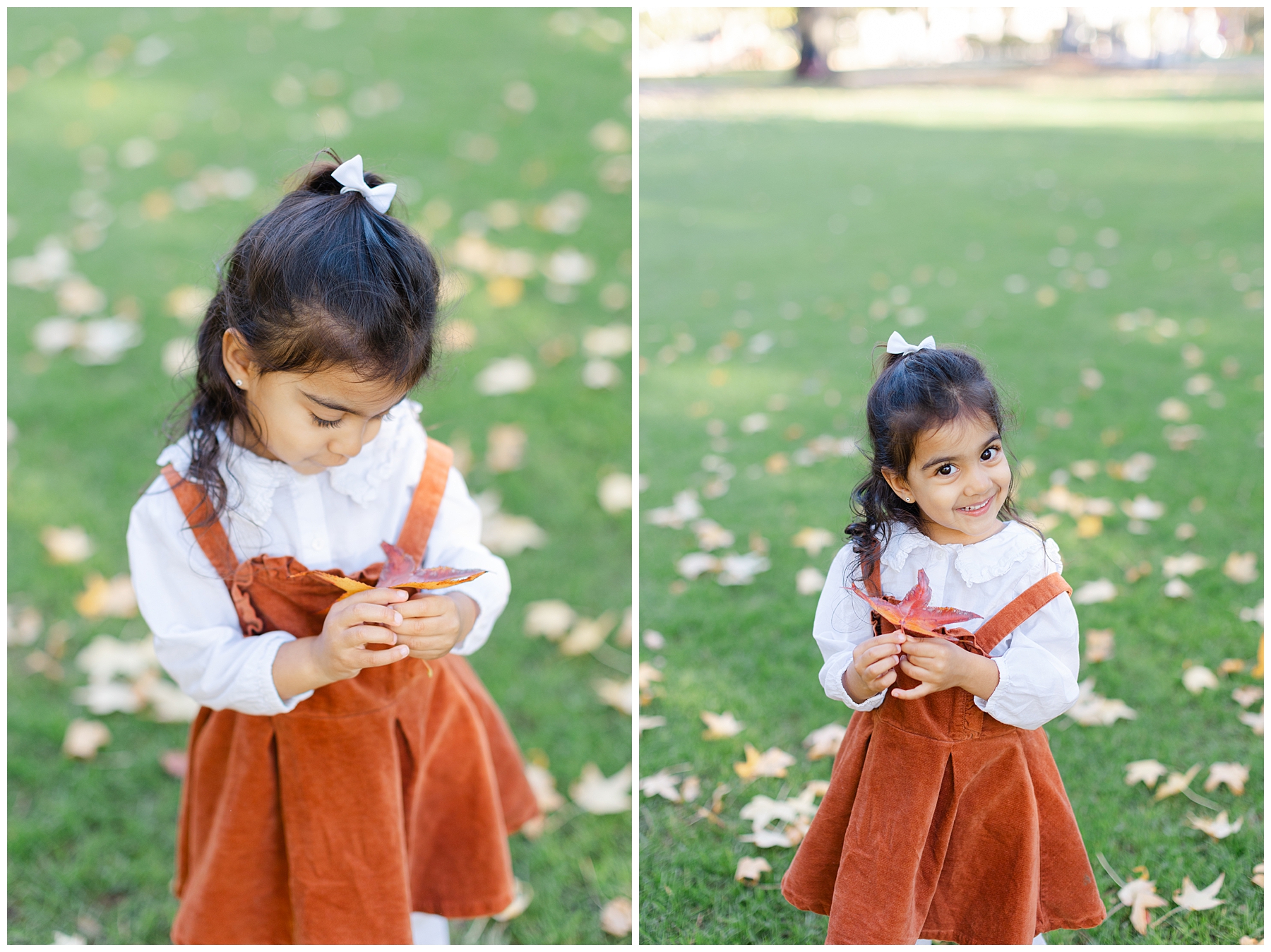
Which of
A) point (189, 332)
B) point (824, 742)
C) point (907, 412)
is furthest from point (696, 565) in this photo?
point (189, 332)

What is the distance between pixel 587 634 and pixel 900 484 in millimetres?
1649

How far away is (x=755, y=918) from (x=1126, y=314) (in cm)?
433

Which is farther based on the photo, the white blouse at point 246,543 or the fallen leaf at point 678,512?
the fallen leaf at point 678,512

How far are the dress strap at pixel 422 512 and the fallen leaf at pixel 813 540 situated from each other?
6.22ft

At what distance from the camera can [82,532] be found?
3.40 m

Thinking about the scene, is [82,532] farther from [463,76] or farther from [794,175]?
[794,175]

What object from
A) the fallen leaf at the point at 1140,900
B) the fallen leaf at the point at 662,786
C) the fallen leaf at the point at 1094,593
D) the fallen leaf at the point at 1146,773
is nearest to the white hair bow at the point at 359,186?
the fallen leaf at the point at 662,786

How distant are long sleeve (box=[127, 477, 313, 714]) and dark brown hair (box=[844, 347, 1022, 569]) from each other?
0.97 metres

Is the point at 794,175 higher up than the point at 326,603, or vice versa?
the point at 794,175

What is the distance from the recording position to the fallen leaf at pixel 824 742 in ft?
8.50

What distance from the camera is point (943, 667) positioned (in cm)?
152

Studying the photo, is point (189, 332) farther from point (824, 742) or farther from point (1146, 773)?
point (1146, 773)

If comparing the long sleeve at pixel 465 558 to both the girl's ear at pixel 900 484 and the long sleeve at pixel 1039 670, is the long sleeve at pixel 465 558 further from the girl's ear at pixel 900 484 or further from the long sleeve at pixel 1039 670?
the long sleeve at pixel 1039 670

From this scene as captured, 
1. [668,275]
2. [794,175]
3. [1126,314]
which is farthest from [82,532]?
[794,175]
